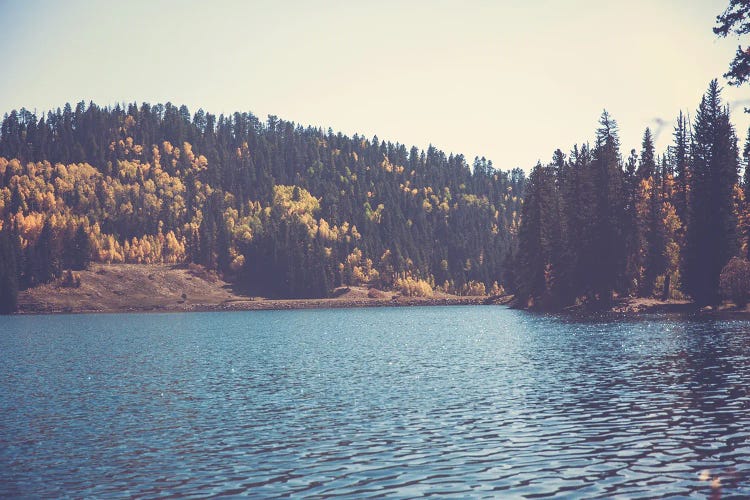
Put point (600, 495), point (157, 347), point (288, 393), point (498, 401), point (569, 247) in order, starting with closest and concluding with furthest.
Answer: point (600, 495)
point (498, 401)
point (288, 393)
point (157, 347)
point (569, 247)

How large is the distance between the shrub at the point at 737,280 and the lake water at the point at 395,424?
2777 cm

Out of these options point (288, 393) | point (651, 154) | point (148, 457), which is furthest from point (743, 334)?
point (651, 154)

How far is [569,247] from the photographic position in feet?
405

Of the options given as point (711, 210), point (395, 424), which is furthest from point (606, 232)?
point (395, 424)

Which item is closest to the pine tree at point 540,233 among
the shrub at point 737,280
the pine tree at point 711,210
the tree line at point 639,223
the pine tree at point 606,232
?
the tree line at point 639,223

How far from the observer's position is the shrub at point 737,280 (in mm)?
89938

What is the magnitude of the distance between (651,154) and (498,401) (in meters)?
119

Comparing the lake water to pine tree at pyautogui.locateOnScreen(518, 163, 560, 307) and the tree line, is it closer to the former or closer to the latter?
the tree line

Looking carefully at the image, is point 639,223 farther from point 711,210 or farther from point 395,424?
point 395,424

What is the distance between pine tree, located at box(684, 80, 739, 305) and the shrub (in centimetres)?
507

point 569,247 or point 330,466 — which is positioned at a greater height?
point 569,247

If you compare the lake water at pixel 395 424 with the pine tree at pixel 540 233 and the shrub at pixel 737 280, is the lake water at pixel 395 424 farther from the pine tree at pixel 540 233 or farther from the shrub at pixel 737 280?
the pine tree at pixel 540 233

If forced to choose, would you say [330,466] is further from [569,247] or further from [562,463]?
[569,247]

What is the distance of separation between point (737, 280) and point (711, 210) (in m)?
12.7
